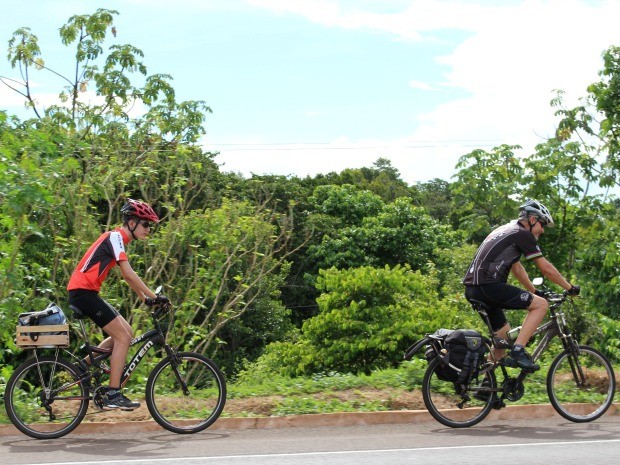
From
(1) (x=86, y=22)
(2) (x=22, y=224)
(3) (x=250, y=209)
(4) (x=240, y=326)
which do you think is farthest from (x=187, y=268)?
(4) (x=240, y=326)

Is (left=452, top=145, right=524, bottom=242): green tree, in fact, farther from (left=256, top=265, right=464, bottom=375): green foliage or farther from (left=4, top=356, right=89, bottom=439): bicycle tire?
(left=4, top=356, right=89, bottom=439): bicycle tire

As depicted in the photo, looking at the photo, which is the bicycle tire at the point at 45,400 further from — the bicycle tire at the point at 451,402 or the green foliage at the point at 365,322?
the green foliage at the point at 365,322

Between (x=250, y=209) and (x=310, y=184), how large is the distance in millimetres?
40795

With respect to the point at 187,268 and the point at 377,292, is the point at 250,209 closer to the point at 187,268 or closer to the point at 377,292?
the point at 187,268

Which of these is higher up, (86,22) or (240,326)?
(86,22)

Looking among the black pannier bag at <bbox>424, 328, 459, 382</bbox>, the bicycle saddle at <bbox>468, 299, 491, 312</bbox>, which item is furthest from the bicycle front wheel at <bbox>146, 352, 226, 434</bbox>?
the bicycle saddle at <bbox>468, 299, 491, 312</bbox>

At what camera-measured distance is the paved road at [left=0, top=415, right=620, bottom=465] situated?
6977 mm

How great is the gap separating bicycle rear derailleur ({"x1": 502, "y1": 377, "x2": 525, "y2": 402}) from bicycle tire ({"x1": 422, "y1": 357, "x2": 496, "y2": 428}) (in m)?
0.12

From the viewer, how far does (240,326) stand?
122 ft

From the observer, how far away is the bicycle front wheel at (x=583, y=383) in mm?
8961

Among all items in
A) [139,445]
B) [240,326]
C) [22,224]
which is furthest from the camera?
[240,326]

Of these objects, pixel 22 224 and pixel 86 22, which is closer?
pixel 22 224

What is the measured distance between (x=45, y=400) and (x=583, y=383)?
17.3ft

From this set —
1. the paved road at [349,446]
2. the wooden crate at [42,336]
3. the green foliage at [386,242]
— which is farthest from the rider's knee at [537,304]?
the green foliage at [386,242]
